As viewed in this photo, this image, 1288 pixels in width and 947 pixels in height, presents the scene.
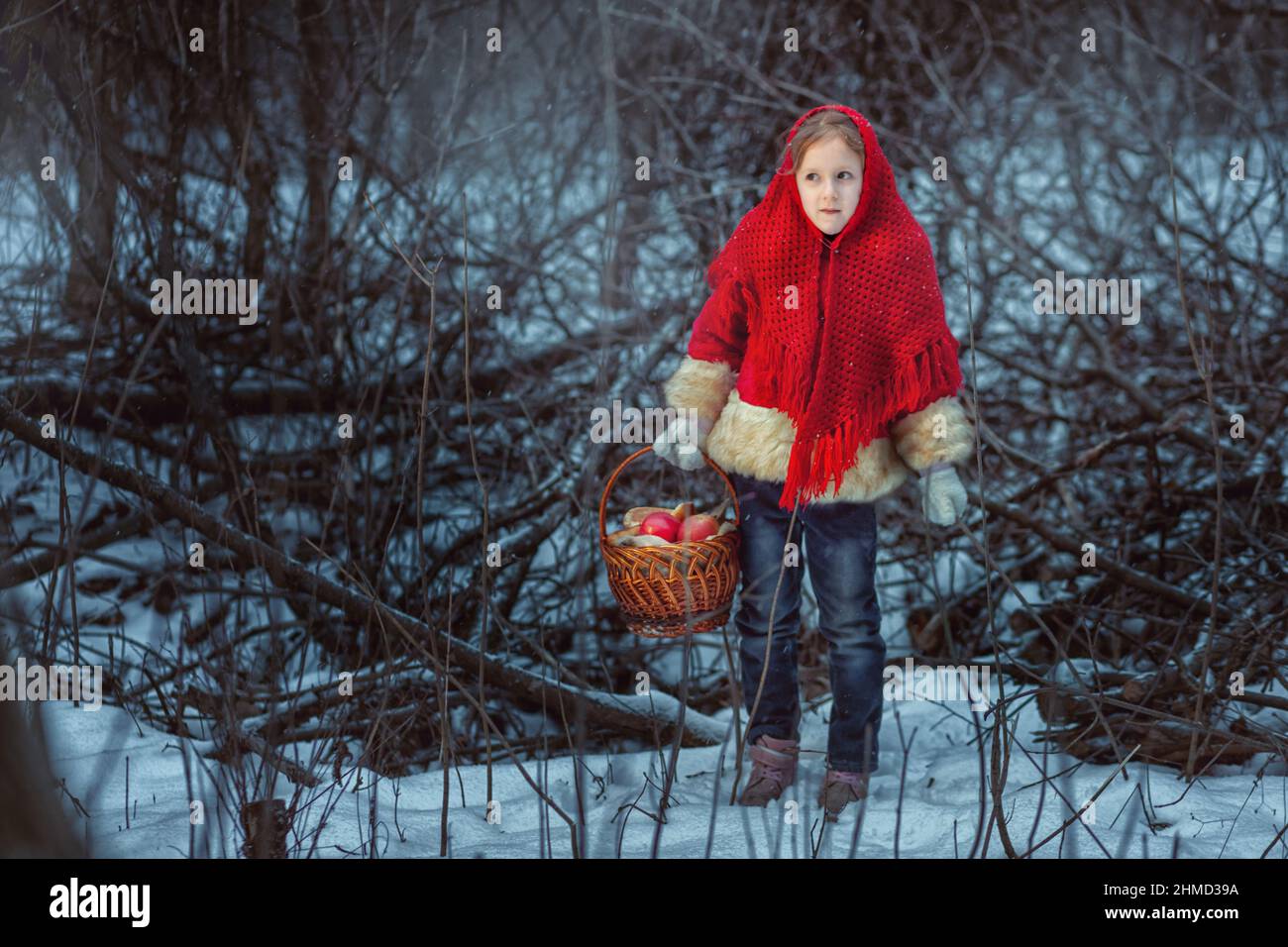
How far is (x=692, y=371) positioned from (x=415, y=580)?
1.45 metres

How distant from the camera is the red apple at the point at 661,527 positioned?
7.51ft

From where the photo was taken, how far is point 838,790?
2.30 metres

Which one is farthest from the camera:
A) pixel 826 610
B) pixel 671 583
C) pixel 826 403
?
pixel 826 610

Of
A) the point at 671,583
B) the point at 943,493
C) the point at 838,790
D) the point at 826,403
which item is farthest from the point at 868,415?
the point at 838,790

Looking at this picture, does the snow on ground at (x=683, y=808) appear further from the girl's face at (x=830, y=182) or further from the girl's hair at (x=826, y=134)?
the girl's hair at (x=826, y=134)

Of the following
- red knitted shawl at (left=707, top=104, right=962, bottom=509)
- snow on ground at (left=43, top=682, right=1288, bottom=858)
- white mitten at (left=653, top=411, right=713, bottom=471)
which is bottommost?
snow on ground at (left=43, top=682, right=1288, bottom=858)

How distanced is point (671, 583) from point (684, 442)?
1.16ft

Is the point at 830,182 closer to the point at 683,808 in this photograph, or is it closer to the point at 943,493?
the point at 943,493

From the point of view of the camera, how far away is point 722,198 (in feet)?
13.8

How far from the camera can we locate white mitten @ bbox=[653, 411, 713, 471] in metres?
2.37

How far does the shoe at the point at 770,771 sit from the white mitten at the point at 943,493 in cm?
55

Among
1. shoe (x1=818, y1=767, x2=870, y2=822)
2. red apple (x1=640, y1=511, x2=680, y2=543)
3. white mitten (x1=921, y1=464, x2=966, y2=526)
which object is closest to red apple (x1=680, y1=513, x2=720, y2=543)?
red apple (x1=640, y1=511, x2=680, y2=543)

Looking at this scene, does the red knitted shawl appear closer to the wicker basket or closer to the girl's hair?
→ the girl's hair
